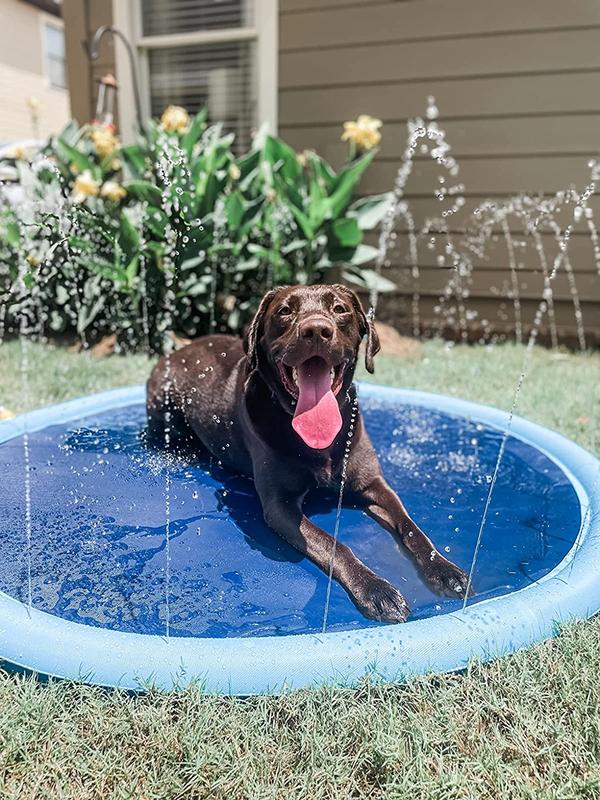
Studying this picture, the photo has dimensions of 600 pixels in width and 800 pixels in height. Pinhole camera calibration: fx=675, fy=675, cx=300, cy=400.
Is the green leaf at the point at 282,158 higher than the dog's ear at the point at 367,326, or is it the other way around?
the green leaf at the point at 282,158

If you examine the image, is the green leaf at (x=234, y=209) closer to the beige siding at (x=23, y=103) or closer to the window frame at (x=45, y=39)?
the beige siding at (x=23, y=103)

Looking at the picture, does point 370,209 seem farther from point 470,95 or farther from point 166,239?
point 166,239

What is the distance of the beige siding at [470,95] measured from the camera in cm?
595

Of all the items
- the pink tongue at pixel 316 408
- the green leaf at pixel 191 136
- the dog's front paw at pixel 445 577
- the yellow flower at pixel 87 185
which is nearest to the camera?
the dog's front paw at pixel 445 577

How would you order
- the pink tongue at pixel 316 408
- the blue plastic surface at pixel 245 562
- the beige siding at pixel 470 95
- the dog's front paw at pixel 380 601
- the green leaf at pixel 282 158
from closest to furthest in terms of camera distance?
the blue plastic surface at pixel 245 562
the dog's front paw at pixel 380 601
the pink tongue at pixel 316 408
the green leaf at pixel 282 158
the beige siding at pixel 470 95

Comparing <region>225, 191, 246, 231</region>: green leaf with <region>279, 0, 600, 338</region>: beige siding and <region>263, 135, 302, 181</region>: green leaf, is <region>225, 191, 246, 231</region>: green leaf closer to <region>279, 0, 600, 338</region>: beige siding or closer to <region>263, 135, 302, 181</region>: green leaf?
<region>263, 135, 302, 181</region>: green leaf

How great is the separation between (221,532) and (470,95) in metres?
5.19

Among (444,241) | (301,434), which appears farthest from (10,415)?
(444,241)

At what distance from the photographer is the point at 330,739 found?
167 centimetres

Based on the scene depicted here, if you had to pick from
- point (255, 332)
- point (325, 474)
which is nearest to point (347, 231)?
point (255, 332)

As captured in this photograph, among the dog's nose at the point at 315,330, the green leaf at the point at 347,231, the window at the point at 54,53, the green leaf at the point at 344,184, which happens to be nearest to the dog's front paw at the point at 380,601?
the dog's nose at the point at 315,330

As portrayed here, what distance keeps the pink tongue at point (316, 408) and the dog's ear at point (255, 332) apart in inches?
12.2

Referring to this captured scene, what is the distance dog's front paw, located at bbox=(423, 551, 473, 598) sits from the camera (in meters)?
2.29

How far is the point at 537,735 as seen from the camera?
170cm
